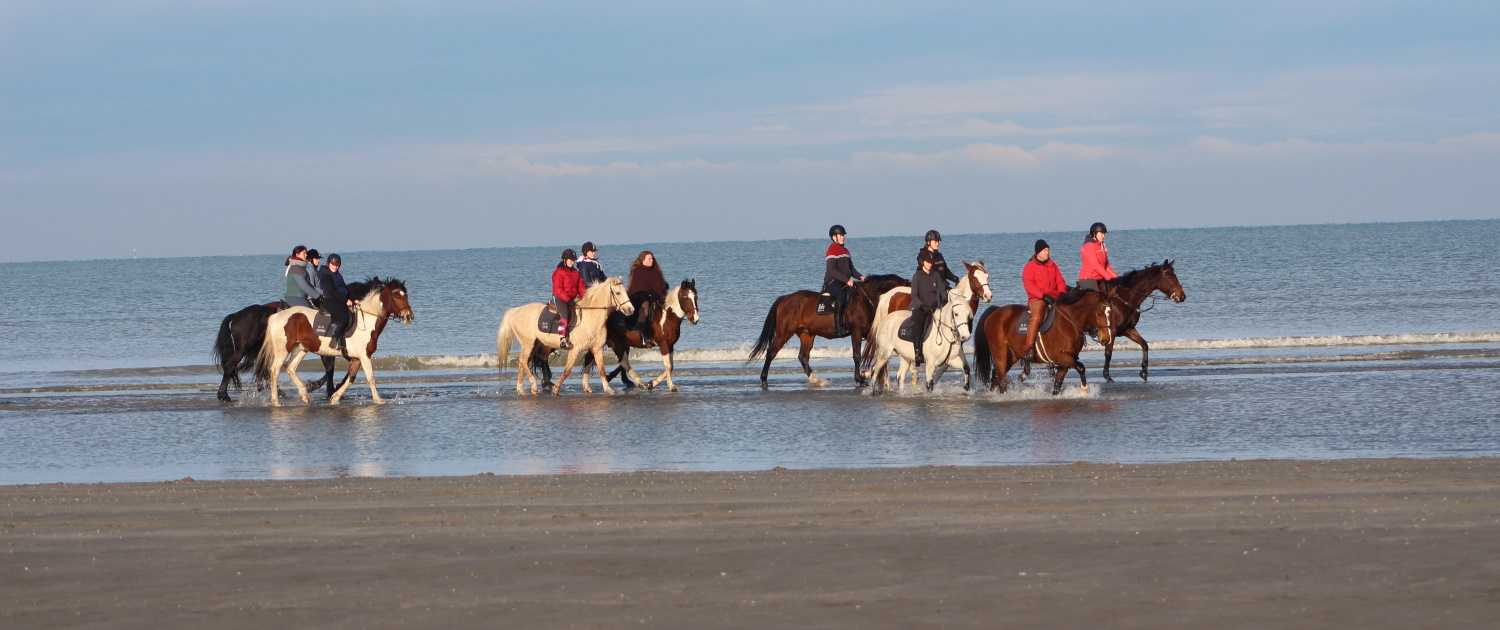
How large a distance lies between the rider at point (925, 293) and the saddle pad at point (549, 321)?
193 inches

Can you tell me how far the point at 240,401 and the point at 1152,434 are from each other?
12426mm

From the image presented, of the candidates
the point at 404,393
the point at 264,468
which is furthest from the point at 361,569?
the point at 404,393

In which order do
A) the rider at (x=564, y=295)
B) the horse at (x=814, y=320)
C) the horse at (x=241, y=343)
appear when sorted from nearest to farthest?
the rider at (x=564, y=295) < the horse at (x=241, y=343) < the horse at (x=814, y=320)

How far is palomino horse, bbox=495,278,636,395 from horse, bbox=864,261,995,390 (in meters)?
3.14

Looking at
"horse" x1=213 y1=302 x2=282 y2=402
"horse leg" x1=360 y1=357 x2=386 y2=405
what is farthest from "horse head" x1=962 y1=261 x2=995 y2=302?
"horse" x1=213 y1=302 x2=282 y2=402

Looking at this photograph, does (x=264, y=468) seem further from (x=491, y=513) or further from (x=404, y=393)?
(x=404, y=393)

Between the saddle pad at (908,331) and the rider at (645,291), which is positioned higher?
the rider at (645,291)

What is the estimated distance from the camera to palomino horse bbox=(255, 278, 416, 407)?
1991 centimetres

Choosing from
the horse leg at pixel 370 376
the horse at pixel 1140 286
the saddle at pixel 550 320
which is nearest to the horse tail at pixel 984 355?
the horse at pixel 1140 286

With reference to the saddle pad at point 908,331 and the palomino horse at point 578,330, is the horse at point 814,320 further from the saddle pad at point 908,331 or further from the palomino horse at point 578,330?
the palomino horse at point 578,330

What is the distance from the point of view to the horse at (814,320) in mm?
21234

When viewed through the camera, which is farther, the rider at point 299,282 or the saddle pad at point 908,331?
the rider at point 299,282

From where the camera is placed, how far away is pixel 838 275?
835 inches

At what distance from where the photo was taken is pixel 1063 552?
8.06 metres
